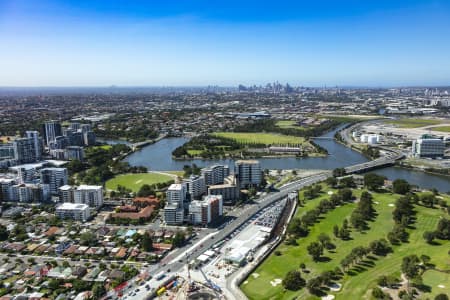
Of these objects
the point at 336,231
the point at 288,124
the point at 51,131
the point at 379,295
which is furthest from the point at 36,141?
the point at 288,124

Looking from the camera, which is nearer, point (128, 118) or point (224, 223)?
point (224, 223)

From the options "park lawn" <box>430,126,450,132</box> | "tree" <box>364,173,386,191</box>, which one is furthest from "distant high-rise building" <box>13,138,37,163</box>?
"park lawn" <box>430,126,450,132</box>

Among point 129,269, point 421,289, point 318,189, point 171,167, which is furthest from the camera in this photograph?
point 171,167

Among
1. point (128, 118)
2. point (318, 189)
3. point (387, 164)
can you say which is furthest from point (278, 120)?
point (318, 189)

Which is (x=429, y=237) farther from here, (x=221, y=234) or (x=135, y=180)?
(x=135, y=180)

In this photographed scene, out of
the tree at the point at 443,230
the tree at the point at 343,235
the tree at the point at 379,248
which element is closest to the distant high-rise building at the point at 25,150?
the tree at the point at 343,235

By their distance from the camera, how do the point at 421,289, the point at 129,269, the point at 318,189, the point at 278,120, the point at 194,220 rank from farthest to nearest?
the point at 278,120 < the point at 318,189 < the point at 194,220 < the point at 129,269 < the point at 421,289

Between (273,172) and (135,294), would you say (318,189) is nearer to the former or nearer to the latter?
(273,172)
